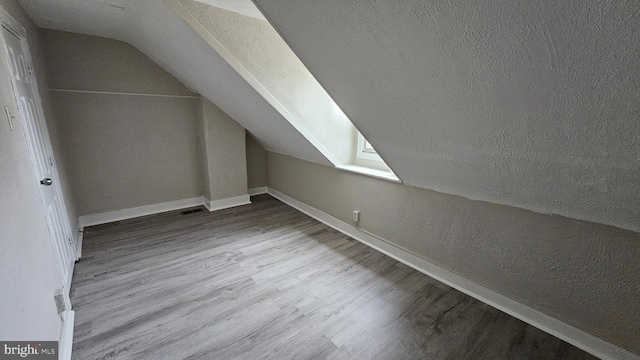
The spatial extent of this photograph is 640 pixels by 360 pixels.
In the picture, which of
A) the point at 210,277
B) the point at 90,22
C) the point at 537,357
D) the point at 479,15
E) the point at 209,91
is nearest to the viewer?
the point at 479,15

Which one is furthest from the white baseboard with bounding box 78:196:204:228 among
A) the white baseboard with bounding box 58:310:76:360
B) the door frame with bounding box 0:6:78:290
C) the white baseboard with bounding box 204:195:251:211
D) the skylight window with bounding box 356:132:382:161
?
the skylight window with bounding box 356:132:382:161

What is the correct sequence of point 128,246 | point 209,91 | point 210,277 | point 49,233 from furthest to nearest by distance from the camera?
point 209,91, point 128,246, point 210,277, point 49,233

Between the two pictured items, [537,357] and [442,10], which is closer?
[442,10]

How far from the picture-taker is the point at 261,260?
90.4 inches

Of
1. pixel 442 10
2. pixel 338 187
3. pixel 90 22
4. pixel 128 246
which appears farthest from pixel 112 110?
pixel 442 10

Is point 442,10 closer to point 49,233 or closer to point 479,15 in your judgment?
point 479,15

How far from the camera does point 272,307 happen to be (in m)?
1.74

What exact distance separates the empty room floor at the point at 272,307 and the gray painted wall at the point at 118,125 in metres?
0.68

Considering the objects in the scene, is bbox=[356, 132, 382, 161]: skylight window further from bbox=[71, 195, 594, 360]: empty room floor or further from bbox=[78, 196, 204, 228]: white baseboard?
bbox=[78, 196, 204, 228]: white baseboard

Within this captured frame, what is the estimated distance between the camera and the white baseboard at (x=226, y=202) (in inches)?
136

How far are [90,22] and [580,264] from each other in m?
4.06

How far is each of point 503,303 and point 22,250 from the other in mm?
2613

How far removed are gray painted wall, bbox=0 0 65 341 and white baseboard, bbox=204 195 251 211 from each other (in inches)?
75.9

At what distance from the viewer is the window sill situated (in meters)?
2.23
